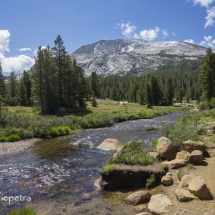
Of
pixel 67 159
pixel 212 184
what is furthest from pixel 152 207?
pixel 67 159

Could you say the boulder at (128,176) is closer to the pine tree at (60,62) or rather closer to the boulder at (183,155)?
the boulder at (183,155)

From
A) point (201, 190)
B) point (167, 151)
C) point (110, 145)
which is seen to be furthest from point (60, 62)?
point (201, 190)

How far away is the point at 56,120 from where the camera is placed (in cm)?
3569

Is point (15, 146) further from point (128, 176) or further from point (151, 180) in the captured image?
point (151, 180)

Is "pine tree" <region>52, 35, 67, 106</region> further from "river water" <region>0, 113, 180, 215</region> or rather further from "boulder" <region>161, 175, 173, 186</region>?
"boulder" <region>161, 175, 173, 186</region>

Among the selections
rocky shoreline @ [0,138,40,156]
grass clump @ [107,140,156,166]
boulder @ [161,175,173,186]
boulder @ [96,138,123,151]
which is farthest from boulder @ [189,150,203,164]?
rocky shoreline @ [0,138,40,156]

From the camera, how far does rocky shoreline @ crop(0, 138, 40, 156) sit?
22.0 metres

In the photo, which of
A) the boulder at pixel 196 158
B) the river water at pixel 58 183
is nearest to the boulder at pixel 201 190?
the river water at pixel 58 183

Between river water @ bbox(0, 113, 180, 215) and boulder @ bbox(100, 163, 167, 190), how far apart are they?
68cm

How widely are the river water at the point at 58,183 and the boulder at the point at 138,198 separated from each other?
1.20 ft

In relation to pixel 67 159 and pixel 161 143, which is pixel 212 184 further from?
pixel 67 159

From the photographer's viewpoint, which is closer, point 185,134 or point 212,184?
point 212,184

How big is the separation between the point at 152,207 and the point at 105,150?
11.9m

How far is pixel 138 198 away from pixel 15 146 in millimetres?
17328
